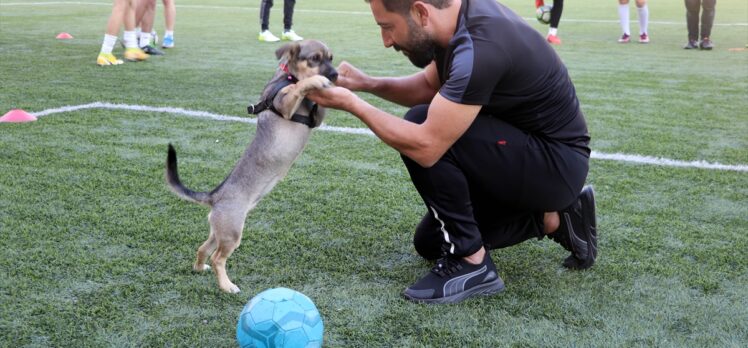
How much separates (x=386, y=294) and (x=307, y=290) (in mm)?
322

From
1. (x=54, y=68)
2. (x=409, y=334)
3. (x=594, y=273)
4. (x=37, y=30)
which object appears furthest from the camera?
(x=37, y=30)

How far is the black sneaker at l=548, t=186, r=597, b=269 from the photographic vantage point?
10.6 ft

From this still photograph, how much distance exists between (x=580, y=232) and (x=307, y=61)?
4.64 feet

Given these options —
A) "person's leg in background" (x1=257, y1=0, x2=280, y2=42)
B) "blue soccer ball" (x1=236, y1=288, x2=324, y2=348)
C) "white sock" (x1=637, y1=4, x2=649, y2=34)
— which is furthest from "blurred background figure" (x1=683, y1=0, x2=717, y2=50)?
"blue soccer ball" (x1=236, y1=288, x2=324, y2=348)

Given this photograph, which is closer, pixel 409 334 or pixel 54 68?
pixel 409 334

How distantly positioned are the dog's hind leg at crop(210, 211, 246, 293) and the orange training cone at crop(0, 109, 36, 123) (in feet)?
10.7

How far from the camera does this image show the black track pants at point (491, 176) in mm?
2973

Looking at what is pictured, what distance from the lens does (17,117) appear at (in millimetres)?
5605

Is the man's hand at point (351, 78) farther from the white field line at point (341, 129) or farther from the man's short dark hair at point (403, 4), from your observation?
the white field line at point (341, 129)

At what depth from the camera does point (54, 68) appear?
323 inches

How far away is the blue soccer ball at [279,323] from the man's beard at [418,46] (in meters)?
1.11

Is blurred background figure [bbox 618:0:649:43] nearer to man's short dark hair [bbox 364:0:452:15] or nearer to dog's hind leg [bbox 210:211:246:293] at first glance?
man's short dark hair [bbox 364:0:452:15]

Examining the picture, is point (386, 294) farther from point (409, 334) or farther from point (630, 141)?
point (630, 141)

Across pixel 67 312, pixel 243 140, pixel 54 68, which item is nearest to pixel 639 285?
pixel 67 312
